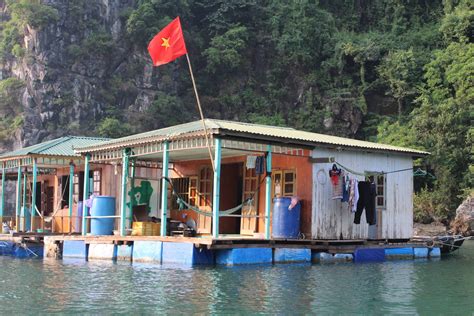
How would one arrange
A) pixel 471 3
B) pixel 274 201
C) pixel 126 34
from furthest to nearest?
pixel 126 34 → pixel 471 3 → pixel 274 201

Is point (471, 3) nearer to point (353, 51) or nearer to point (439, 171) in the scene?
point (353, 51)

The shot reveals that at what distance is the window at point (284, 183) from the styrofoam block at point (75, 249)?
19.0 ft

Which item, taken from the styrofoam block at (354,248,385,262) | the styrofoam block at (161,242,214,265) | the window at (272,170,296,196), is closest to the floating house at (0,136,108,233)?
the styrofoam block at (161,242,214,265)

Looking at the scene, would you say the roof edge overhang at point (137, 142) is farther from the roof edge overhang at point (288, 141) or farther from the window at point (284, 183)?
the window at point (284, 183)

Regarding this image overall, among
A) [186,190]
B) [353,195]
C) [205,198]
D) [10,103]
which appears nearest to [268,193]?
[353,195]

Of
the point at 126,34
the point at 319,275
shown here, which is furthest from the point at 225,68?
the point at 319,275

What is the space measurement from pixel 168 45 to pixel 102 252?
19.8 ft

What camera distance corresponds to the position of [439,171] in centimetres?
3878

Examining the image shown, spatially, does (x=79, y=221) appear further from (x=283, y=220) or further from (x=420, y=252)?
(x=420, y=252)

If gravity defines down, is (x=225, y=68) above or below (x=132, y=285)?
above

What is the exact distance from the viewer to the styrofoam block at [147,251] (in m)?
17.3

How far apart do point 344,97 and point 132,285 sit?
3813cm

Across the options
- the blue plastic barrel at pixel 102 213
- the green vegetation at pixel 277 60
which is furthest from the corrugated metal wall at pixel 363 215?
the green vegetation at pixel 277 60

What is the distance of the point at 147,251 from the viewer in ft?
57.7
